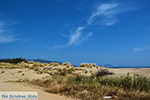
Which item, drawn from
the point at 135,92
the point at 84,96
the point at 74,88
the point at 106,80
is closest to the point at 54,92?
the point at 74,88

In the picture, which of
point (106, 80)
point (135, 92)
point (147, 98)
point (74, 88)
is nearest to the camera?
point (147, 98)

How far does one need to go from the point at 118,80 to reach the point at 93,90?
185cm

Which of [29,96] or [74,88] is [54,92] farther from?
[29,96]

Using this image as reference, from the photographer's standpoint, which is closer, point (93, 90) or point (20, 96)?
point (20, 96)

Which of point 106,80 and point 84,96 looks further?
point 106,80

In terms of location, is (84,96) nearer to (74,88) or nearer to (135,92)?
(74,88)

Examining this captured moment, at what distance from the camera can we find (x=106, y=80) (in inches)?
435

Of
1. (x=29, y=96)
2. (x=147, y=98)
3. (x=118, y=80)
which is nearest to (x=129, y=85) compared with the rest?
(x=118, y=80)

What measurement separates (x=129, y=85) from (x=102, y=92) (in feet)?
5.43

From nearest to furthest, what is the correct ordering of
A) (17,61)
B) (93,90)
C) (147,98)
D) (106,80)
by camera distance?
1. (147,98)
2. (93,90)
3. (106,80)
4. (17,61)

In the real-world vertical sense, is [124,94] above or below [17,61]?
below

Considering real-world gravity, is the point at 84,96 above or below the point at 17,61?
below

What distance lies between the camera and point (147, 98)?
7.76 m

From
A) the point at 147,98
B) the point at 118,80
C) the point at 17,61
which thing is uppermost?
the point at 17,61
